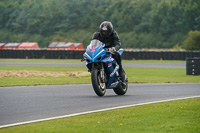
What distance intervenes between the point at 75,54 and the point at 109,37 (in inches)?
1663

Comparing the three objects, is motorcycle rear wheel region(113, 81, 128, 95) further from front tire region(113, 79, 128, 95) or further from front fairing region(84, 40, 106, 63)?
front fairing region(84, 40, 106, 63)

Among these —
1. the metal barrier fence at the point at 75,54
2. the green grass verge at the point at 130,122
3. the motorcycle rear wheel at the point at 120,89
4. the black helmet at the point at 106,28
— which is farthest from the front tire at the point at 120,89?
the metal barrier fence at the point at 75,54

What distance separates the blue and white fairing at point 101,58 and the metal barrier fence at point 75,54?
3681cm

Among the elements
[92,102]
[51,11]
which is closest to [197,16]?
[51,11]

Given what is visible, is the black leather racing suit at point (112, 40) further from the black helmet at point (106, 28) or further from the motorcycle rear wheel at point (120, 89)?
the motorcycle rear wheel at point (120, 89)

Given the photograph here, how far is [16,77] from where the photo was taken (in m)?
23.2

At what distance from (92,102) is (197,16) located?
87.6m

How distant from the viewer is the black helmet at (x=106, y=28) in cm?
1312

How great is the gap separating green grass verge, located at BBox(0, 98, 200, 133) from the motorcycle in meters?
2.73

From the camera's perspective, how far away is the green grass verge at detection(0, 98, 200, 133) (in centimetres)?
755

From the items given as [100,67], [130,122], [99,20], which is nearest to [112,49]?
[100,67]

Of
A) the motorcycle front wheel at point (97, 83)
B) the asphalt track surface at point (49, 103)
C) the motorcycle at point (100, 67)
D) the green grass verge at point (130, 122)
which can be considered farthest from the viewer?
the motorcycle at point (100, 67)

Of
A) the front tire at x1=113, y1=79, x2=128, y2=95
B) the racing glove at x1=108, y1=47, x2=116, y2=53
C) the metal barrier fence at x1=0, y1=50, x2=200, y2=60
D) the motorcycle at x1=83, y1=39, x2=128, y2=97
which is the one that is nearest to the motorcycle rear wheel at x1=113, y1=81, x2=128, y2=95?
the front tire at x1=113, y1=79, x2=128, y2=95

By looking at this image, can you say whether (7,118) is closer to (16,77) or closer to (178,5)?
(16,77)
